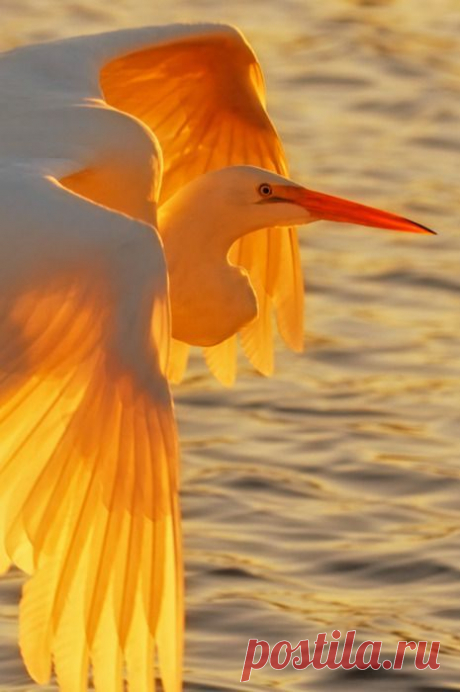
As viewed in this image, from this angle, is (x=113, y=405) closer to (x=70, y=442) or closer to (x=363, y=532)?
(x=70, y=442)

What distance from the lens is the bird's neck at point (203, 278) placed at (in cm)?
865

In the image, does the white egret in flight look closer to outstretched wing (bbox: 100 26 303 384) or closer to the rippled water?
outstretched wing (bbox: 100 26 303 384)

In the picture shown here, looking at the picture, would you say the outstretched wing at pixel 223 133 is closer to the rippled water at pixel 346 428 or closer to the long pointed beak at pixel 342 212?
the long pointed beak at pixel 342 212

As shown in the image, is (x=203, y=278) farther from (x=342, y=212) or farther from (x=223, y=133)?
(x=223, y=133)

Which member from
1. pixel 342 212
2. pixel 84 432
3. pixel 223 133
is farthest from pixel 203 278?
pixel 84 432

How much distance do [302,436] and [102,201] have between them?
269 centimetres

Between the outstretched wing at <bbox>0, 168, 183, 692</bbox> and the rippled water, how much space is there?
1784 millimetres

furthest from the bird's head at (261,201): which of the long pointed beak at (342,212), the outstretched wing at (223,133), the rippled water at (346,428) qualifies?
the rippled water at (346,428)

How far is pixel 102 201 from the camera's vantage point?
848cm

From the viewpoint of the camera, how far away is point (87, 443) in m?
7.20

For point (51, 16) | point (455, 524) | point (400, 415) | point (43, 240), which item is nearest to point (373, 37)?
point (51, 16)

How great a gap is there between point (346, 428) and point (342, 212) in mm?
2278

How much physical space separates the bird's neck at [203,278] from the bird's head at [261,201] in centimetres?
4

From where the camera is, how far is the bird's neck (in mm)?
8648
